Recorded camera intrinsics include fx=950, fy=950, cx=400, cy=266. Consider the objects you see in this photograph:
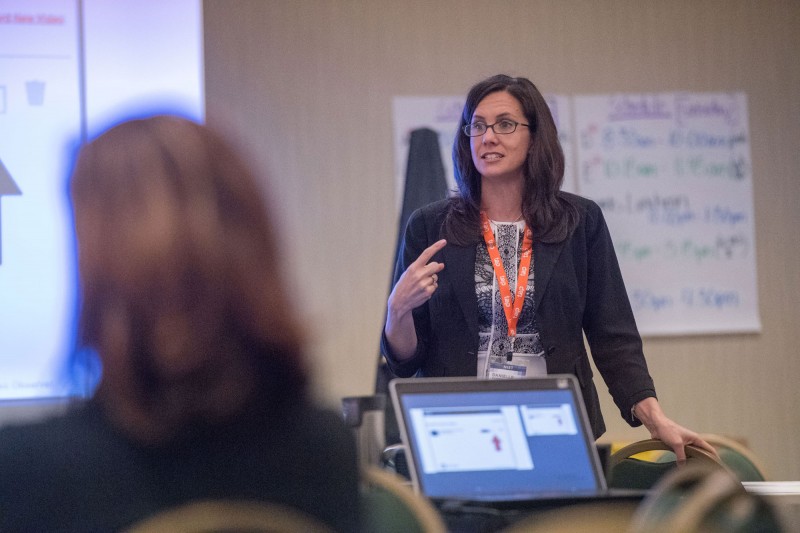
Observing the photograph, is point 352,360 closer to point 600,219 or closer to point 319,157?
point 319,157

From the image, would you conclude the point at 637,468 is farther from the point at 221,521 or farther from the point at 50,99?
the point at 50,99

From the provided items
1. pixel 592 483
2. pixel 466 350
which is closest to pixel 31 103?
pixel 466 350

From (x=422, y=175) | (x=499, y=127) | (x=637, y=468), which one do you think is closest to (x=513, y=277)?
(x=499, y=127)

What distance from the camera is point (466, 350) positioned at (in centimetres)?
211

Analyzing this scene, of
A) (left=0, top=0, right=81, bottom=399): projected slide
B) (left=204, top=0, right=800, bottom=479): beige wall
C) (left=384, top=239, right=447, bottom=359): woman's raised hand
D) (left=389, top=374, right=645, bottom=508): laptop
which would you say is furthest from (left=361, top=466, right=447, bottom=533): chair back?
(left=204, top=0, right=800, bottom=479): beige wall

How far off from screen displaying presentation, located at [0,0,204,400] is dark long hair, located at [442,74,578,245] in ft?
4.70

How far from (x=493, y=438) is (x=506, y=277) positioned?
23.8 inches

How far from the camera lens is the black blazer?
211cm

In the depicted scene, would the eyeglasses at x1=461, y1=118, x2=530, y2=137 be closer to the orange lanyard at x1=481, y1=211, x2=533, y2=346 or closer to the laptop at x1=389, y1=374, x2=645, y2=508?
the orange lanyard at x1=481, y1=211, x2=533, y2=346

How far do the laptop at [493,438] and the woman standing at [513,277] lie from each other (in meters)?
0.41

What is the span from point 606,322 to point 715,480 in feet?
4.54

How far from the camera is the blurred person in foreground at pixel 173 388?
92 centimetres

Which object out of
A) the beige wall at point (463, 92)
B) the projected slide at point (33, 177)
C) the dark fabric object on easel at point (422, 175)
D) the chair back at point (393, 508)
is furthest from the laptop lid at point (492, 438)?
the beige wall at point (463, 92)

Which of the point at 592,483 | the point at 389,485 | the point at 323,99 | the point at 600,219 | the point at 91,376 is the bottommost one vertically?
the point at 592,483
